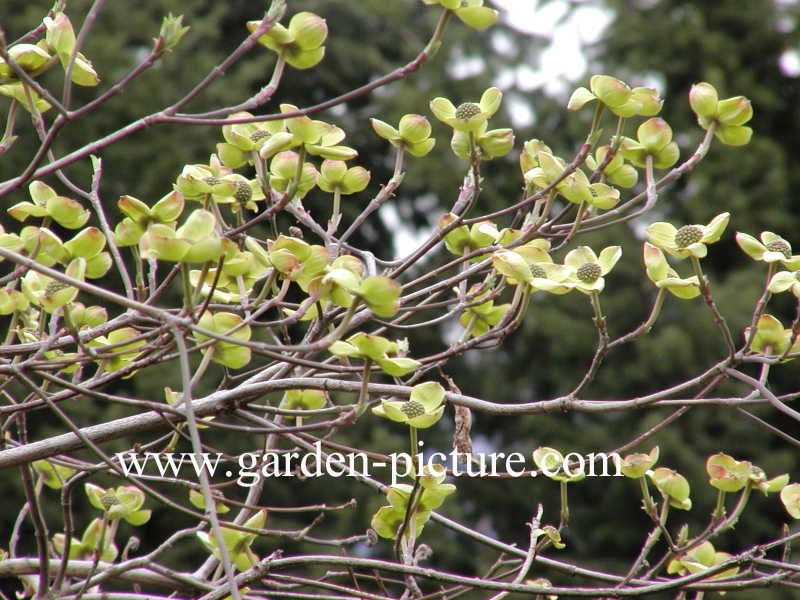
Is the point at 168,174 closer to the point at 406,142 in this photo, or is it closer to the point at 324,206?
the point at 324,206

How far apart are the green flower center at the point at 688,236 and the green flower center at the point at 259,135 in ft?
1.37

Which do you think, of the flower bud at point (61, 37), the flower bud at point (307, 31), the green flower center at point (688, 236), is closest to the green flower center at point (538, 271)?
the green flower center at point (688, 236)

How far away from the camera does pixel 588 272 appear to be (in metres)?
0.93

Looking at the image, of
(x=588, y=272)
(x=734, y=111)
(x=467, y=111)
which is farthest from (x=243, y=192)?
(x=734, y=111)

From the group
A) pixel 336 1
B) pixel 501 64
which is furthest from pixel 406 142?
pixel 501 64

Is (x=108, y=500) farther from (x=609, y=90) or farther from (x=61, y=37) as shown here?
(x=609, y=90)

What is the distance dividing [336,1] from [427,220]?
1370 millimetres

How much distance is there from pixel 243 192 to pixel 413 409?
337 millimetres

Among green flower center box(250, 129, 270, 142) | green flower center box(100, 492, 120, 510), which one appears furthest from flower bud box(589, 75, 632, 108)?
green flower center box(100, 492, 120, 510)

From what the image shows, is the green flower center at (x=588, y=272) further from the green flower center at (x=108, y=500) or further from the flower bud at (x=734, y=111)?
the green flower center at (x=108, y=500)

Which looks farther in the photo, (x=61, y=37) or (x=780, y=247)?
(x=780, y=247)

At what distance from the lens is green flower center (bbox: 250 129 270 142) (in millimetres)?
1008

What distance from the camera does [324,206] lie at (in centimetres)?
525

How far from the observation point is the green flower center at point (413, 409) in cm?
82
